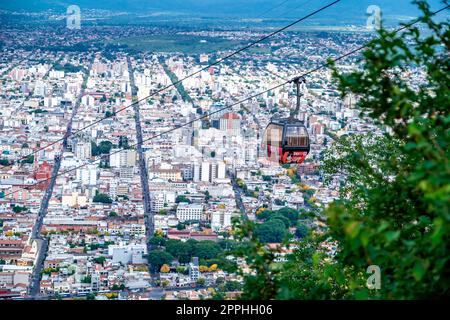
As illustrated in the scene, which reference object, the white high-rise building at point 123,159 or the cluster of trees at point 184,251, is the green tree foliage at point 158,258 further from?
the white high-rise building at point 123,159

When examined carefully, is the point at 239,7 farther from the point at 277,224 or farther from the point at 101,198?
the point at 277,224

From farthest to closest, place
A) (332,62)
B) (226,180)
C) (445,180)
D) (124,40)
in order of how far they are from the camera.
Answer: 1. (124,40)
2. (226,180)
3. (332,62)
4. (445,180)

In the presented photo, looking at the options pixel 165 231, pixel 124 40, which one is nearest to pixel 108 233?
pixel 165 231

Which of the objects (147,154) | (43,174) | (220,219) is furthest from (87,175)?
(220,219)

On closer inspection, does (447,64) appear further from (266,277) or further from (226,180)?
(226,180)

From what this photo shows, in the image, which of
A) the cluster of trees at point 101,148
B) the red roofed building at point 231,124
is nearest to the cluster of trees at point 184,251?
the cluster of trees at point 101,148
